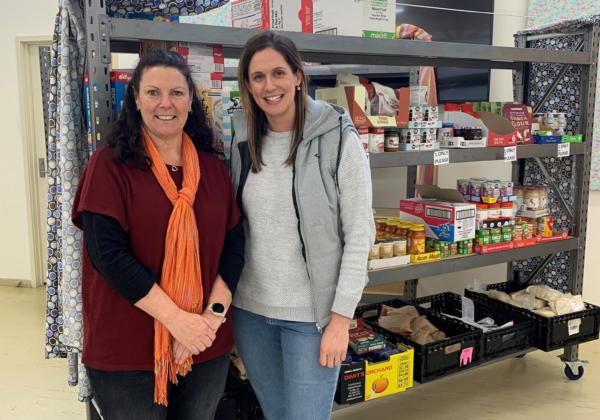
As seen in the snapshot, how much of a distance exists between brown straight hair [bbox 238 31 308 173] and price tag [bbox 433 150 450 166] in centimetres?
108

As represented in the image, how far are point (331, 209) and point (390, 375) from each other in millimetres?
1136

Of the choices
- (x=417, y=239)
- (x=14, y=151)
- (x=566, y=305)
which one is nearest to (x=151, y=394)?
Result: (x=417, y=239)

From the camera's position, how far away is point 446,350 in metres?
2.65

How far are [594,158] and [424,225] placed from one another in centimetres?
167

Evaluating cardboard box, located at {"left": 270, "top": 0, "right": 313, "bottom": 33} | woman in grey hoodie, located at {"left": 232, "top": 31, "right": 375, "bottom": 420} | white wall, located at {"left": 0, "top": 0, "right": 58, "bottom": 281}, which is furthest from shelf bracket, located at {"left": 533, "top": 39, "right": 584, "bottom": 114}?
white wall, located at {"left": 0, "top": 0, "right": 58, "bottom": 281}

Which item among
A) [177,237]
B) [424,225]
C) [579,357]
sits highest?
[177,237]

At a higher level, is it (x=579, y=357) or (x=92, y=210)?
(x=92, y=210)

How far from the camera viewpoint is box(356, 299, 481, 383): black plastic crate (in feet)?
8.52

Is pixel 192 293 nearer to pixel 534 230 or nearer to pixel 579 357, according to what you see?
pixel 534 230

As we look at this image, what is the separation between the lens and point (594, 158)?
149 inches

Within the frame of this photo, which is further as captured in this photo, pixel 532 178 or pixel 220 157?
pixel 532 178

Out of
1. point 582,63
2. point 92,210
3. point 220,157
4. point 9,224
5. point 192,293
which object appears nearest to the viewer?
point 92,210

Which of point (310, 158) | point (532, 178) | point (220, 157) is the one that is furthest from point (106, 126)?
point (532, 178)

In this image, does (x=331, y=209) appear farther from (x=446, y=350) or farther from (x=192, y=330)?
(x=446, y=350)
